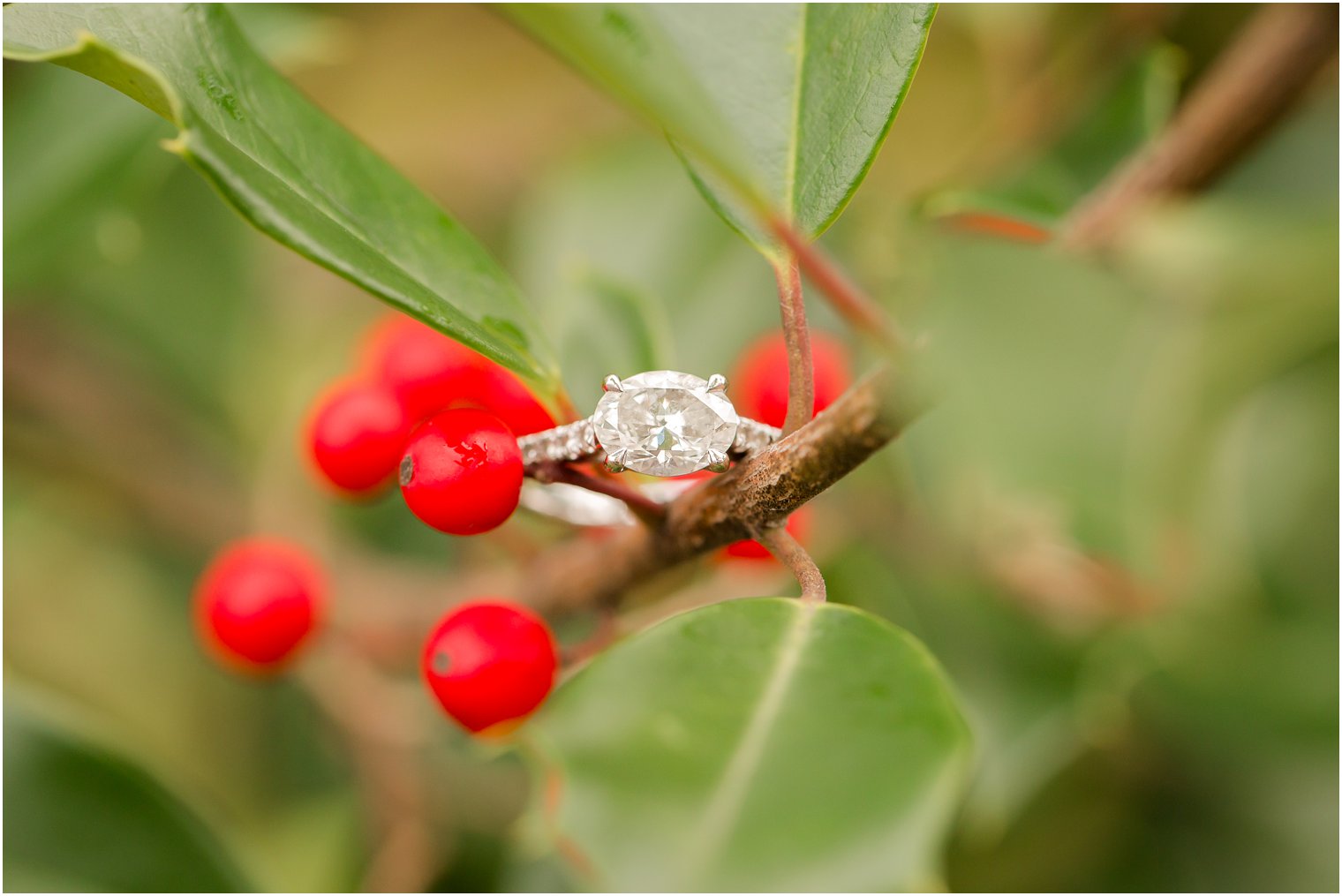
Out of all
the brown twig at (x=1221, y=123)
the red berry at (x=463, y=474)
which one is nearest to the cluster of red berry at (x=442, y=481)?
the red berry at (x=463, y=474)

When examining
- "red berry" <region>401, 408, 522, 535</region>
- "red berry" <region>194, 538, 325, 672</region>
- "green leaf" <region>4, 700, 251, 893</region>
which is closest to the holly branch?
"red berry" <region>401, 408, 522, 535</region>

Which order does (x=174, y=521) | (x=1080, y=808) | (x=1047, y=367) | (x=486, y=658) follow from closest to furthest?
(x=486, y=658) → (x=1047, y=367) → (x=1080, y=808) → (x=174, y=521)

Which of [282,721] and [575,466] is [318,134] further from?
[282,721]

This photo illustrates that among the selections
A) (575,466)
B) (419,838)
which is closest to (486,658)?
(575,466)

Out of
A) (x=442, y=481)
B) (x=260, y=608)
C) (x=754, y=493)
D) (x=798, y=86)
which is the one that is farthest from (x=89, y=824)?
(x=798, y=86)

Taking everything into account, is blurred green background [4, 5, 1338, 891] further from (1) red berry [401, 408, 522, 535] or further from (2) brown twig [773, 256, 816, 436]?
(1) red berry [401, 408, 522, 535]

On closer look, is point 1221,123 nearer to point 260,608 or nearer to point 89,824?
point 260,608

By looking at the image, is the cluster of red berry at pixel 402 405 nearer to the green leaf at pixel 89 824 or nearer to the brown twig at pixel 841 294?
the brown twig at pixel 841 294

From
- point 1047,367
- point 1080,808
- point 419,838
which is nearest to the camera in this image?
point 1047,367
